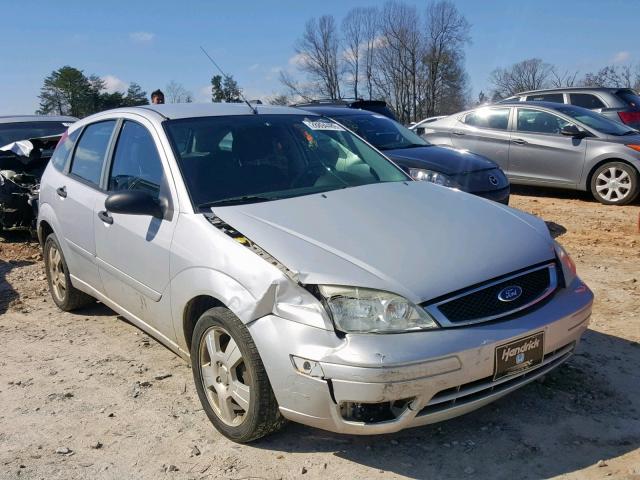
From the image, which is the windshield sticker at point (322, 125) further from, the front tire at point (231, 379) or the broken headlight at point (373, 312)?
the broken headlight at point (373, 312)

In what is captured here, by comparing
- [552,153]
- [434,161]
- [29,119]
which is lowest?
[552,153]

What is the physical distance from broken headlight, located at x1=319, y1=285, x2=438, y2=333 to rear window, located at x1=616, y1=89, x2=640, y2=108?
11.0 meters

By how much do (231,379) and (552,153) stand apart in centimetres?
753

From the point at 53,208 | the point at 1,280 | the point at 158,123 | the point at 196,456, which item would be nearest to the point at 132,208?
the point at 158,123

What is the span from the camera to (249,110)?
4305 millimetres

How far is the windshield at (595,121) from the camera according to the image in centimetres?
898

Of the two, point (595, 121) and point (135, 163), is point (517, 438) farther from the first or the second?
point (595, 121)

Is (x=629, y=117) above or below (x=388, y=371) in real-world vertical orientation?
above

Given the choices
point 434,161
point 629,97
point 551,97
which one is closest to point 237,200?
point 434,161

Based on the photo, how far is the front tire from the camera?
→ 9.22 ft

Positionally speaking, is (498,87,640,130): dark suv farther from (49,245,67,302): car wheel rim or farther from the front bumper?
the front bumper

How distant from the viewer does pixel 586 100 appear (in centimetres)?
1221

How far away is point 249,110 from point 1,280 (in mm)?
3689

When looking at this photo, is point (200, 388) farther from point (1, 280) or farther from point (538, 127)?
point (538, 127)
